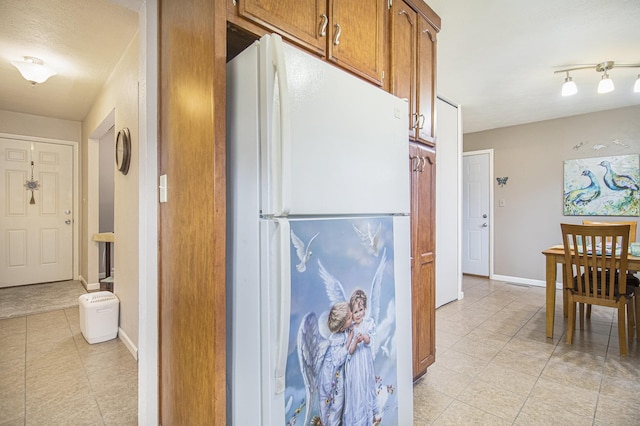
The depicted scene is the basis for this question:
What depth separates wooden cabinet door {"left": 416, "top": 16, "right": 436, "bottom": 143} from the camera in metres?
1.94

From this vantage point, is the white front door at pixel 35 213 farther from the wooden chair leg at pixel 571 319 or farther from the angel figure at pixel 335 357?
the wooden chair leg at pixel 571 319

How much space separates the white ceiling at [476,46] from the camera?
211 centimetres

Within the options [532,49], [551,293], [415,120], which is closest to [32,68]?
[415,120]

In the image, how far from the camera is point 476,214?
533 cm

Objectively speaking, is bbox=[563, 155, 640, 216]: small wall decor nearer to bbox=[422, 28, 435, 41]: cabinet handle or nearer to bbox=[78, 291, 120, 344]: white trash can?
bbox=[422, 28, 435, 41]: cabinet handle

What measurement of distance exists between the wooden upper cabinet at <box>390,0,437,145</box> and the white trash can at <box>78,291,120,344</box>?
9.53 ft

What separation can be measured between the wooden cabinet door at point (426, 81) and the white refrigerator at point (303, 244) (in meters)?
0.83

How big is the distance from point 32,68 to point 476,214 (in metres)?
6.01

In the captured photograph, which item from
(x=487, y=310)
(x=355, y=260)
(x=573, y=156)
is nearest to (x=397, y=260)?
(x=355, y=260)

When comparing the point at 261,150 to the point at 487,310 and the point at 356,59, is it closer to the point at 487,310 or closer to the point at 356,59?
the point at 356,59

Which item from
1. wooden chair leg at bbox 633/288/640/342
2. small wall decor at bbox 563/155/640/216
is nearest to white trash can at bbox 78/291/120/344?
wooden chair leg at bbox 633/288/640/342

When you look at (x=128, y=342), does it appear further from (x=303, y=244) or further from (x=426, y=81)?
(x=426, y=81)

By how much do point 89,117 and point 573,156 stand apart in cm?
691

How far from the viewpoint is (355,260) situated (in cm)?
113
